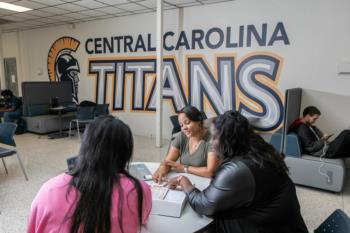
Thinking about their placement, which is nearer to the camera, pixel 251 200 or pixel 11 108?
pixel 251 200

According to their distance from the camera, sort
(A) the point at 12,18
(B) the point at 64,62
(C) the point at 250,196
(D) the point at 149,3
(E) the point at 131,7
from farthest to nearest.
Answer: (B) the point at 64,62, (A) the point at 12,18, (E) the point at 131,7, (D) the point at 149,3, (C) the point at 250,196

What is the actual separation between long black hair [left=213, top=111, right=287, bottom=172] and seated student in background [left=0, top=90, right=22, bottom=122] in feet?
21.4

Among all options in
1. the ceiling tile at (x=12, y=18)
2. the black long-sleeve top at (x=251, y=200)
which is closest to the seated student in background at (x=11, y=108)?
the ceiling tile at (x=12, y=18)

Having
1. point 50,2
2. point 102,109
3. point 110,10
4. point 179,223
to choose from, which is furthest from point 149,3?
point 179,223

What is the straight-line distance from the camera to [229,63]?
5066 millimetres

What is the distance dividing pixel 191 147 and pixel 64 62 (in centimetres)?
636

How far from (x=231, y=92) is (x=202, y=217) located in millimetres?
3979

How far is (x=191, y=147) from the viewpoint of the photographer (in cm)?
228

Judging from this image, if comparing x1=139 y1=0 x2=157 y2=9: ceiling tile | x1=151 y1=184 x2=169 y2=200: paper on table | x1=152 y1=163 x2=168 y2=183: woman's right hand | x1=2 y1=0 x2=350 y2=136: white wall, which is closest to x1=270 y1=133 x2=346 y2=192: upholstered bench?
x1=2 y1=0 x2=350 y2=136: white wall

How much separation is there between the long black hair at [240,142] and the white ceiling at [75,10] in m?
4.20

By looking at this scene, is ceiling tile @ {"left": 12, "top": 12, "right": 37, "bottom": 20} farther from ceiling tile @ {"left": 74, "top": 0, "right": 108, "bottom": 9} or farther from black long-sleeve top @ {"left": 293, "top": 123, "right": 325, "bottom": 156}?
black long-sleeve top @ {"left": 293, "top": 123, "right": 325, "bottom": 156}

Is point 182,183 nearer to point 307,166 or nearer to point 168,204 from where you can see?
point 168,204

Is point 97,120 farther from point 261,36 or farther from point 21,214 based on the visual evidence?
point 261,36

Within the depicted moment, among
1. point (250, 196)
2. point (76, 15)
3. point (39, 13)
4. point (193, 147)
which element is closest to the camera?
point (250, 196)
